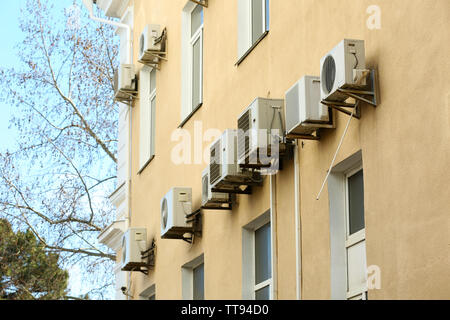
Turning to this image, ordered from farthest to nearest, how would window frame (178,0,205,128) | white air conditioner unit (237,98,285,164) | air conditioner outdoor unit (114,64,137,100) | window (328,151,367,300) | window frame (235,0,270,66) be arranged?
air conditioner outdoor unit (114,64,137,100), window frame (178,0,205,128), window frame (235,0,270,66), white air conditioner unit (237,98,285,164), window (328,151,367,300)

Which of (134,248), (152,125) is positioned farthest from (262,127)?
(152,125)

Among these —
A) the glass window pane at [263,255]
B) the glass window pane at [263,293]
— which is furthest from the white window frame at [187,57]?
the glass window pane at [263,293]

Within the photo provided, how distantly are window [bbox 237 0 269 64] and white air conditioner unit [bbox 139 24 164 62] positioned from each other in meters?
3.73

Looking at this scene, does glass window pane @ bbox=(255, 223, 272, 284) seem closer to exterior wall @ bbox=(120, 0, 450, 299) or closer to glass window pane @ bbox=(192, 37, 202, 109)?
exterior wall @ bbox=(120, 0, 450, 299)

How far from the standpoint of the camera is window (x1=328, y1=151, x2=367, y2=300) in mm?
8234

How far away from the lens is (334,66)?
789cm

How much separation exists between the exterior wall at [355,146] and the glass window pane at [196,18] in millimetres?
777

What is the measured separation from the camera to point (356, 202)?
8422 mm

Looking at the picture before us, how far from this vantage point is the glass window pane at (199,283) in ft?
41.6

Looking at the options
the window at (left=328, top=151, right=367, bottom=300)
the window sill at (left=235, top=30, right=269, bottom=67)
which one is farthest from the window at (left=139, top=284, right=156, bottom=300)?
the window at (left=328, top=151, right=367, bottom=300)

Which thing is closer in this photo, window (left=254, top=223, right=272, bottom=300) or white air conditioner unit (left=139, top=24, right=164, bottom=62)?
window (left=254, top=223, right=272, bottom=300)

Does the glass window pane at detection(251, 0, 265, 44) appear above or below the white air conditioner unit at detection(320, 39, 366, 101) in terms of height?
above

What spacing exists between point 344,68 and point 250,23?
12.6ft
